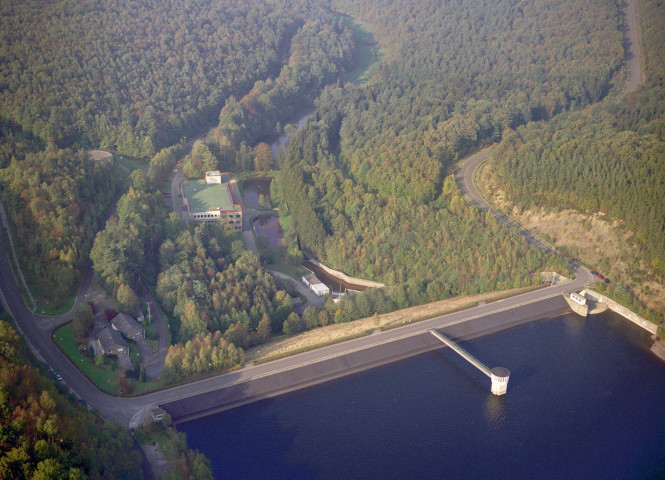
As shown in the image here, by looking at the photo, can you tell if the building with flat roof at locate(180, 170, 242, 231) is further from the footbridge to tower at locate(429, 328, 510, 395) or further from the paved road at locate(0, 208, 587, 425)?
the footbridge to tower at locate(429, 328, 510, 395)

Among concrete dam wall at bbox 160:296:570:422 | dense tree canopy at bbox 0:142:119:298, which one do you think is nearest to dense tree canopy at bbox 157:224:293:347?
concrete dam wall at bbox 160:296:570:422

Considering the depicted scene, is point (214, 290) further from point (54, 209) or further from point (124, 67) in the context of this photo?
point (124, 67)

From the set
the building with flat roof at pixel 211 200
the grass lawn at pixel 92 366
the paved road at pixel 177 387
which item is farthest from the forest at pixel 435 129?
A: the grass lawn at pixel 92 366

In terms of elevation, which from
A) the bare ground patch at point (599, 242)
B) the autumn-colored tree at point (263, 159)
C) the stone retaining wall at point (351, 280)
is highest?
the autumn-colored tree at point (263, 159)

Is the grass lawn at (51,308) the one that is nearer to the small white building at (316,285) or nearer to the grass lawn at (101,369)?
the grass lawn at (101,369)

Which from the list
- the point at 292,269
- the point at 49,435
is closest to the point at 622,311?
the point at 292,269

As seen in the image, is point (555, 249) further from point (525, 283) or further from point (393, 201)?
point (393, 201)

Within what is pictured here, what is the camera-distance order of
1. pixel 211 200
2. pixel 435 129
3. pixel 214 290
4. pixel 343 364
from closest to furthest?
pixel 343 364
pixel 214 290
pixel 211 200
pixel 435 129
